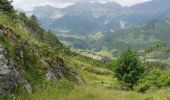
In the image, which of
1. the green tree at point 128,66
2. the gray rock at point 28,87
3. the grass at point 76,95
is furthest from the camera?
the green tree at point 128,66

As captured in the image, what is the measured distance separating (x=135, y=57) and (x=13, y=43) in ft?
261

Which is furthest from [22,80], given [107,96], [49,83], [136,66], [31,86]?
[136,66]

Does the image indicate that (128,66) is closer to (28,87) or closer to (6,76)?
(28,87)

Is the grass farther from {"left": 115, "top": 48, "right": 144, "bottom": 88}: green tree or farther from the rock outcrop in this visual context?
{"left": 115, "top": 48, "right": 144, "bottom": 88}: green tree

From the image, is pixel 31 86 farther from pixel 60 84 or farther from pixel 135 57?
pixel 135 57

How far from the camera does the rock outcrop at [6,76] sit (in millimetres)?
13819

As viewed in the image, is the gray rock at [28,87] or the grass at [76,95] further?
the gray rock at [28,87]

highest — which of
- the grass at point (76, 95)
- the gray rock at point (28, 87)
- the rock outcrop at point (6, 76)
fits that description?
the rock outcrop at point (6, 76)

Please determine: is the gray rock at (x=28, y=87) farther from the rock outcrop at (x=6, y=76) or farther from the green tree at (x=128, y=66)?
the green tree at (x=128, y=66)

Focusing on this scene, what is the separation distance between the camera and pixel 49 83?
16875mm

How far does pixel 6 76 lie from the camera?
559 inches

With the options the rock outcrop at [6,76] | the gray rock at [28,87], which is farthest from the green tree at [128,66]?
the rock outcrop at [6,76]

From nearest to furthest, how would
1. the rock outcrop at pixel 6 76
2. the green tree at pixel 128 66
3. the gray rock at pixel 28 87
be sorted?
the rock outcrop at pixel 6 76 < the gray rock at pixel 28 87 < the green tree at pixel 128 66

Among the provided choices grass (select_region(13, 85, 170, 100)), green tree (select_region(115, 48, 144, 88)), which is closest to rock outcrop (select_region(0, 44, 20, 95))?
grass (select_region(13, 85, 170, 100))
